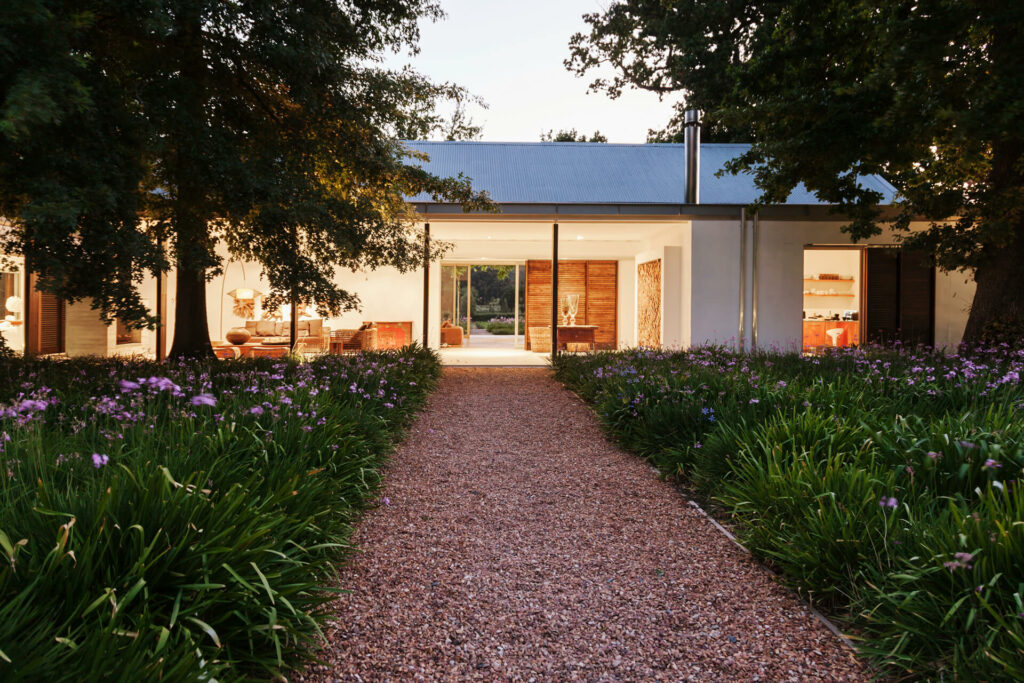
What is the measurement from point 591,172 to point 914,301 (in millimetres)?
7133

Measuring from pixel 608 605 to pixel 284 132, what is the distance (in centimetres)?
648

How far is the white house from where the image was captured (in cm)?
1185

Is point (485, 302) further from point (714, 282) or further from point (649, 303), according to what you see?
point (714, 282)

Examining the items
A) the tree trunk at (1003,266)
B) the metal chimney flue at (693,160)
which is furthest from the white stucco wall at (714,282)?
the tree trunk at (1003,266)

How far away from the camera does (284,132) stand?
7395 mm

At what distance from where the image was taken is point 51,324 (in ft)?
44.2

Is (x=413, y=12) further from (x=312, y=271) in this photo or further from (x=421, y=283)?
(x=421, y=283)

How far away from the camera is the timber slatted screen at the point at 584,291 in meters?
16.8

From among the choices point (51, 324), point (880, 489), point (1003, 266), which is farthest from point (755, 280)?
point (51, 324)

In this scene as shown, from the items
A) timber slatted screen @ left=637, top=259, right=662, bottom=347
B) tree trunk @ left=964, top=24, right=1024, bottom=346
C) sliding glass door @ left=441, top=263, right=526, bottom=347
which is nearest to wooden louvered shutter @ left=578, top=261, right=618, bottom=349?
sliding glass door @ left=441, top=263, right=526, bottom=347

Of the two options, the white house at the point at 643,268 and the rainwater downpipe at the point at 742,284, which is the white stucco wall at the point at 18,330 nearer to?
the white house at the point at 643,268

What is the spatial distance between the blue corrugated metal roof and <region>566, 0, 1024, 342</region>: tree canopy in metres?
2.51

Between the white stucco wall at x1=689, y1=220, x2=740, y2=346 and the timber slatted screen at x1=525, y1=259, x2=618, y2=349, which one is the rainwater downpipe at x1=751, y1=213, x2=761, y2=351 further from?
the timber slatted screen at x1=525, y1=259, x2=618, y2=349

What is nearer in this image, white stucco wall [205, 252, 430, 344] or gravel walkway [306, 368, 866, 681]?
gravel walkway [306, 368, 866, 681]
